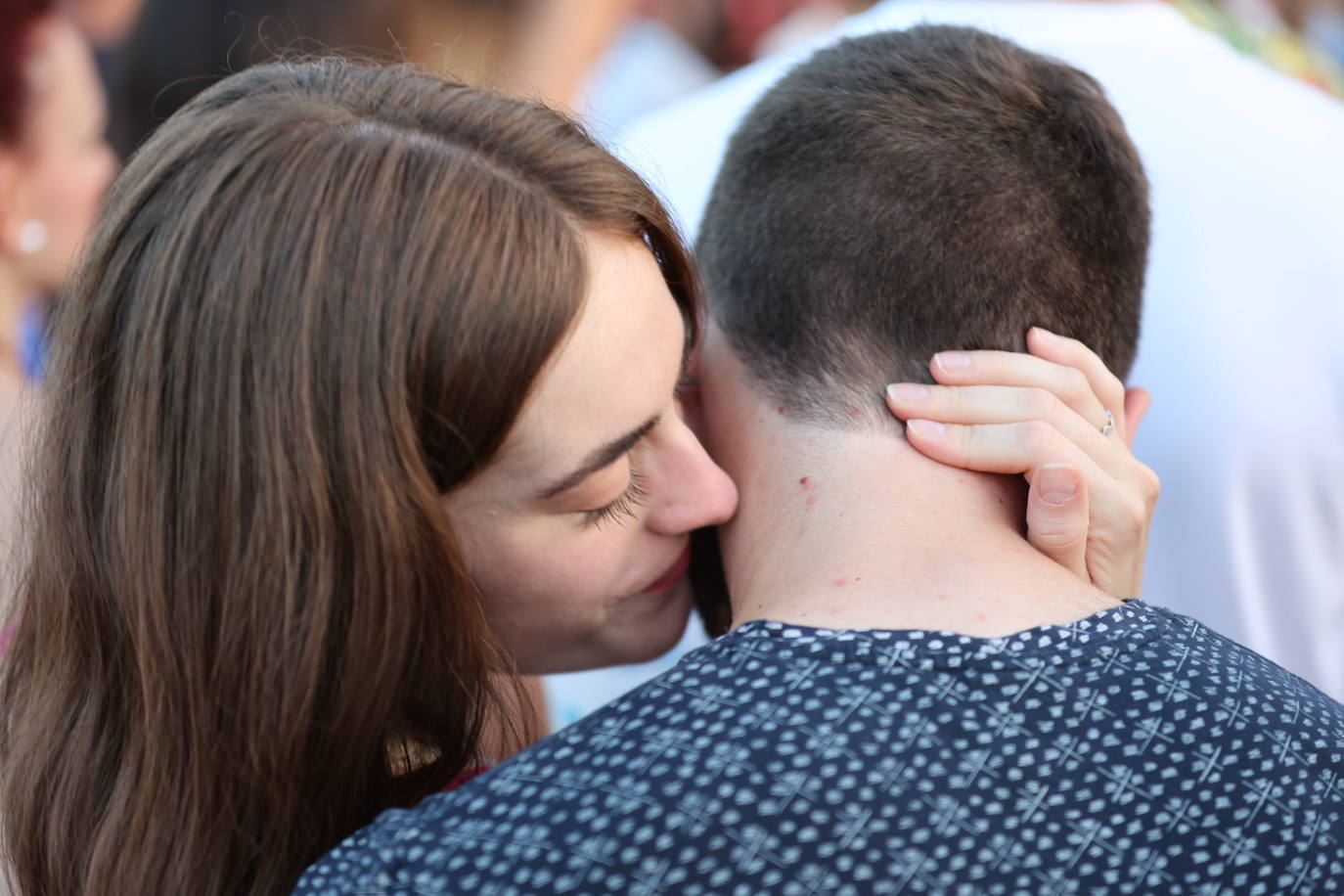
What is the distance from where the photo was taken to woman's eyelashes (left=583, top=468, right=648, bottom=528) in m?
1.22

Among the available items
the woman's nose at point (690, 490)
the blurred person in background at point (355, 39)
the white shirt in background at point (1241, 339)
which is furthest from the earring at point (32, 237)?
the woman's nose at point (690, 490)

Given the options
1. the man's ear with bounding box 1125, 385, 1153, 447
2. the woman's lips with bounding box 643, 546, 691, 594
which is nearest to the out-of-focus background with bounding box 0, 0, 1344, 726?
the man's ear with bounding box 1125, 385, 1153, 447

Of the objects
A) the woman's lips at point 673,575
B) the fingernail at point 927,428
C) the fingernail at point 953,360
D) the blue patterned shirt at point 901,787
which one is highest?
the fingernail at point 953,360

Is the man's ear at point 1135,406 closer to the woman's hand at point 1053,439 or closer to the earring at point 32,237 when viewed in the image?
the woman's hand at point 1053,439

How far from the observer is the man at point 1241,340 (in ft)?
5.41

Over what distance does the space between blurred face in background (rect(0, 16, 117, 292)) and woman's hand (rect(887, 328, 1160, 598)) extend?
2072mm

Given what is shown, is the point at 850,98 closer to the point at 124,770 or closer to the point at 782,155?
the point at 782,155

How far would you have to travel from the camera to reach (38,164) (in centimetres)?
269

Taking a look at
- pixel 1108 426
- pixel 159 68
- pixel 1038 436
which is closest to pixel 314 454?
pixel 1038 436

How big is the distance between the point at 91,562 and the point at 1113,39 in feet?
4.97

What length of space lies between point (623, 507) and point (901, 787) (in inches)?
17.5

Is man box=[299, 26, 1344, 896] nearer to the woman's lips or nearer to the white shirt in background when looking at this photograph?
the woman's lips

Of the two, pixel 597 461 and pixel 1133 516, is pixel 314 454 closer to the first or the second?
pixel 597 461

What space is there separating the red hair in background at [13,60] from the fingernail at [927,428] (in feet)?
7.26
